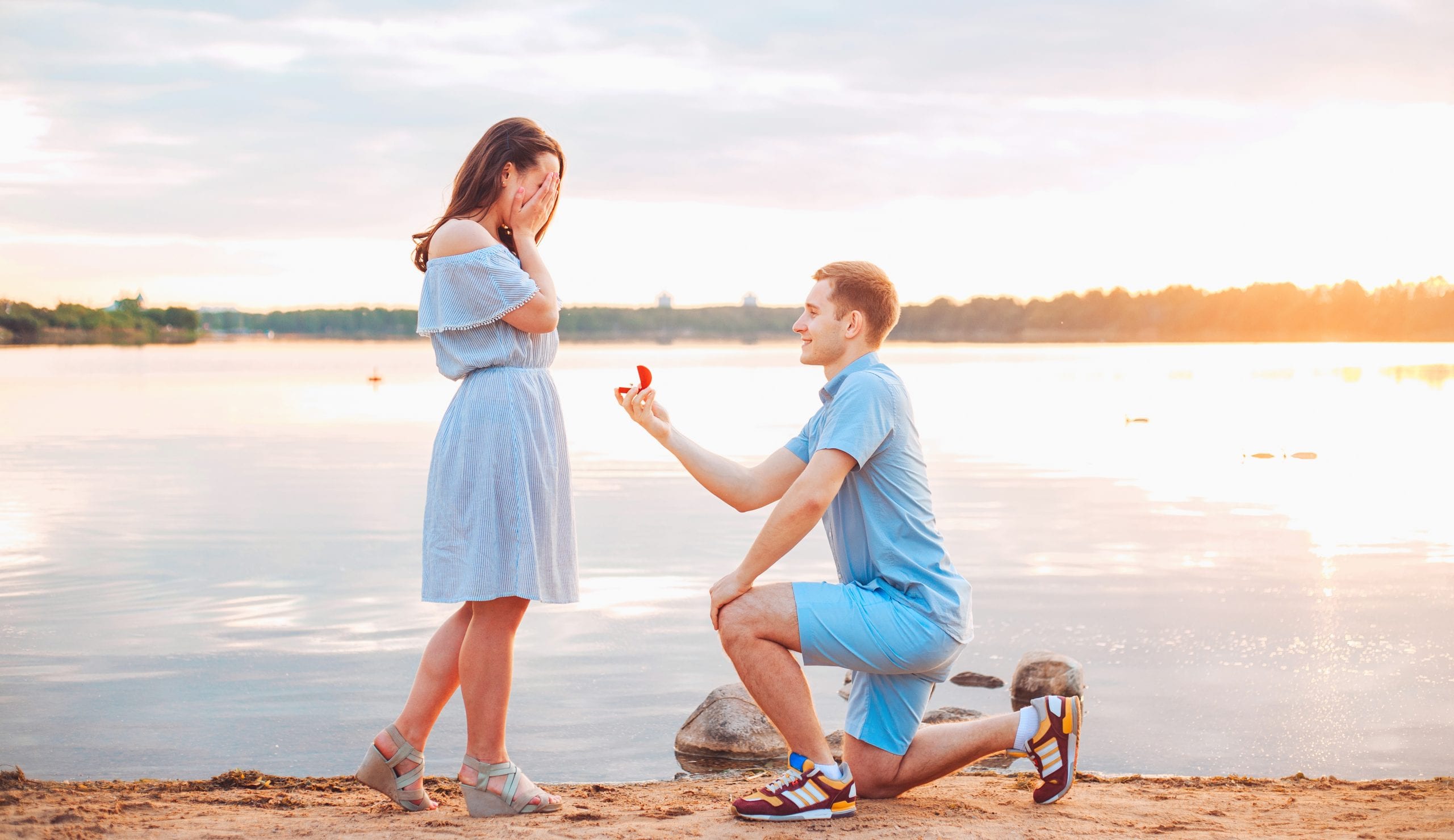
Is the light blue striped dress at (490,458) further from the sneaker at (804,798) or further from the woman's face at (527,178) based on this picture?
the sneaker at (804,798)

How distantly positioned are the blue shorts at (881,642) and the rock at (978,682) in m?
2.86

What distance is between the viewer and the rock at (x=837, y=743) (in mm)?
5375

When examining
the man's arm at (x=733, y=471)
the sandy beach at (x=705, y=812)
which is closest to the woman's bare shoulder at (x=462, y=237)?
the man's arm at (x=733, y=471)

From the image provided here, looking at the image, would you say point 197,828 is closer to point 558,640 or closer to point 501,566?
point 501,566

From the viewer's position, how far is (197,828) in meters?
3.80

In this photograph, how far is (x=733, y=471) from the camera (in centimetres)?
429

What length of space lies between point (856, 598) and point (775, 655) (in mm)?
312

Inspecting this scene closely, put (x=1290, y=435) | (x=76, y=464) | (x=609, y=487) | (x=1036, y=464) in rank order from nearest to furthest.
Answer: (x=609, y=487)
(x=76, y=464)
(x=1036, y=464)
(x=1290, y=435)

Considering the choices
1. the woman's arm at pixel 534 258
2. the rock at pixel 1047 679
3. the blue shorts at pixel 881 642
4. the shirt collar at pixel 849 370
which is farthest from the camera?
the rock at pixel 1047 679

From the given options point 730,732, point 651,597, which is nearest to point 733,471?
point 730,732

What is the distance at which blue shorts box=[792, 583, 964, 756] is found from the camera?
3.91 metres

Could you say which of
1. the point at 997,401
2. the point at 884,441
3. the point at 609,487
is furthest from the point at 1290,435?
the point at 884,441

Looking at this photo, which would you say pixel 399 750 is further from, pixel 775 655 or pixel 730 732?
pixel 730 732

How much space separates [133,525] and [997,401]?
25.9 m
